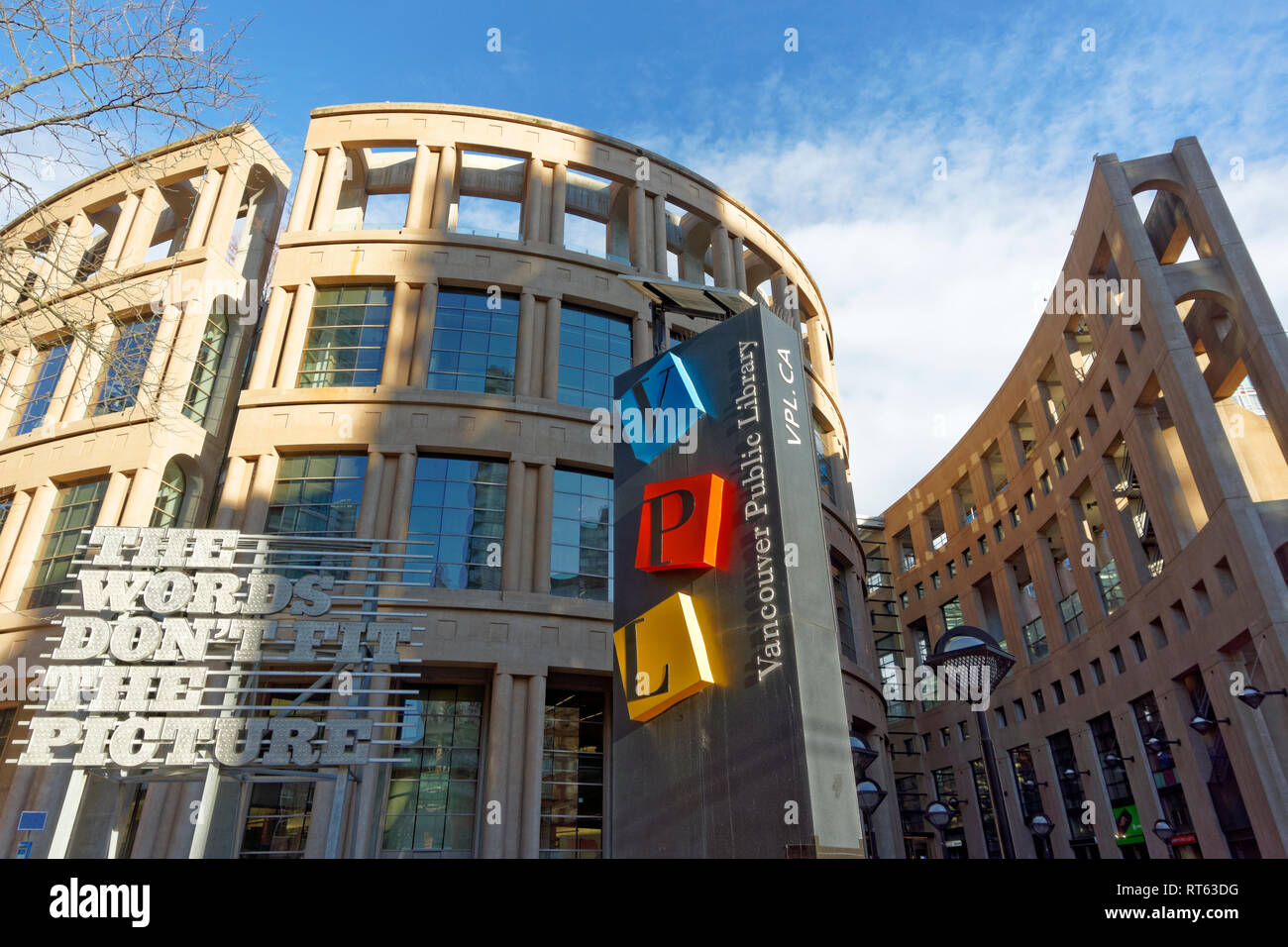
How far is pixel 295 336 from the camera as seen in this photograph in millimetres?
25281

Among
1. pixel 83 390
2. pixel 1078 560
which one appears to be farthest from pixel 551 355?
pixel 1078 560

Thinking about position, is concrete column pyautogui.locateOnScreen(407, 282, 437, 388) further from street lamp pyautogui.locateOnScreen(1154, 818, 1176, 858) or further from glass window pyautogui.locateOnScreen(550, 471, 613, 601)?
street lamp pyautogui.locateOnScreen(1154, 818, 1176, 858)

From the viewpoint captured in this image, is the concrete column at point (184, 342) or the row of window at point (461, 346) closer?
the concrete column at point (184, 342)

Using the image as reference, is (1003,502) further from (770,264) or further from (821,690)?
(821,690)

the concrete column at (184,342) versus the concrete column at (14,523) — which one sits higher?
the concrete column at (184,342)

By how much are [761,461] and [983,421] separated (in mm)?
48466

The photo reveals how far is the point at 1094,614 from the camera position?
40.0 metres

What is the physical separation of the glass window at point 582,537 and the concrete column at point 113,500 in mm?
11686

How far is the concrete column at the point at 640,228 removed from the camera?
28.7 metres

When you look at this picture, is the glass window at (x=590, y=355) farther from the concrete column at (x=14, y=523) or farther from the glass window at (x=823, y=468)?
the concrete column at (x=14, y=523)

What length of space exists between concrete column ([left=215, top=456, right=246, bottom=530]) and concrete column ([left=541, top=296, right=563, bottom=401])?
9.00 m

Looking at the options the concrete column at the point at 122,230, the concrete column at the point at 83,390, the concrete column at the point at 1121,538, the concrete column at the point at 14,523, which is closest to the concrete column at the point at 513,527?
the concrete column at the point at 83,390

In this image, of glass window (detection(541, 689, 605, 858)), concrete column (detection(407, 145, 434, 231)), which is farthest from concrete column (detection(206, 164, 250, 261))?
glass window (detection(541, 689, 605, 858))
